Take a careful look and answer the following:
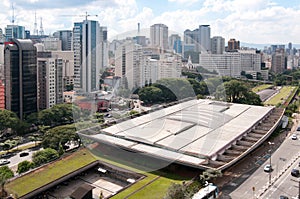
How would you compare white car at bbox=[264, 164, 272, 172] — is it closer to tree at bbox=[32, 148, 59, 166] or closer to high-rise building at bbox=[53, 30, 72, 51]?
tree at bbox=[32, 148, 59, 166]

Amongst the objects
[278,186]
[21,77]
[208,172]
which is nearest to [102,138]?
[208,172]

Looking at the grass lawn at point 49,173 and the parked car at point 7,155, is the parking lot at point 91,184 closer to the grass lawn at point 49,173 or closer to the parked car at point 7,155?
the grass lawn at point 49,173

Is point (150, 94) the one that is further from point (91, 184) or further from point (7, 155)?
point (91, 184)

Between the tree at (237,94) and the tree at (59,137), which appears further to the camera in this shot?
the tree at (237,94)

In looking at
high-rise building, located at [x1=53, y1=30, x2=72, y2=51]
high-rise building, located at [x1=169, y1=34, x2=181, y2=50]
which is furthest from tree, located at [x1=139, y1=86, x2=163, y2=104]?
high-rise building, located at [x1=53, y1=30, x2=72, y2=51]

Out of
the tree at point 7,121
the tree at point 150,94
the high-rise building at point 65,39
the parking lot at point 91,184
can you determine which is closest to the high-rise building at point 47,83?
the tree at point 7,121

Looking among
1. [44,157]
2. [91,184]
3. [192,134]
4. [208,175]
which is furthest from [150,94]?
[208,175]
